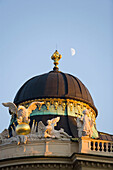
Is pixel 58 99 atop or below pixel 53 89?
below

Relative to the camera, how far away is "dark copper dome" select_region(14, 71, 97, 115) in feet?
106

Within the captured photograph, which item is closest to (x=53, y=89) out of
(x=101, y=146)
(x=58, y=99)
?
(x=58, y=99)

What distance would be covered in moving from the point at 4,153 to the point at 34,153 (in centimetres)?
226

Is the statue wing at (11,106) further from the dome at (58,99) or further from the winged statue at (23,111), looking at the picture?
the dome at (58,99)

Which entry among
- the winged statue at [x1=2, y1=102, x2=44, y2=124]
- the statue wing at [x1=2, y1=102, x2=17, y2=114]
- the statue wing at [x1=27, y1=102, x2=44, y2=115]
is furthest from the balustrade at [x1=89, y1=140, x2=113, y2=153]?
the statue wing at [x1=2, y1=102, x2=17, y2=114]

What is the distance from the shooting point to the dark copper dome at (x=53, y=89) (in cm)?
3241

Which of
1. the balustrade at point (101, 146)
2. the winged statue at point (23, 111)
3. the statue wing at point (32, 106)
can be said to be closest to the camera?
the balustrade at point (101, 146)

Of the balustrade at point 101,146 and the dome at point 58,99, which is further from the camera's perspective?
the dome at point 58,99

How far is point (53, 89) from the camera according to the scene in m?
32.6

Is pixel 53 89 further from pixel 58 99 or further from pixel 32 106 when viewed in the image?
pixel 32 106

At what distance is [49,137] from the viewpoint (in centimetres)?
2856

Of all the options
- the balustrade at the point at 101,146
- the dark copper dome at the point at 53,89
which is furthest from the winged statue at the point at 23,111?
the balustrade at the point at 101,146

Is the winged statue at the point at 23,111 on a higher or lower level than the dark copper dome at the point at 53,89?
lower

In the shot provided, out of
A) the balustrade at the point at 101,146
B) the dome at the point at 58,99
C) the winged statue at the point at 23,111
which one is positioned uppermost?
the dome at the point at 58,99
